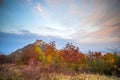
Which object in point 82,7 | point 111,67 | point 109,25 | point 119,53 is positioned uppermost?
point 82,7

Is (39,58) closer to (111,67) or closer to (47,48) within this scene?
(47,48)

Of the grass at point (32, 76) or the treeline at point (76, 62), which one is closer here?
the grass at point (32, 76)

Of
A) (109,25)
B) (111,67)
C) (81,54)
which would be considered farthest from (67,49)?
(109,25)

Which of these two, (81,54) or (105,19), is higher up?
(105,19)

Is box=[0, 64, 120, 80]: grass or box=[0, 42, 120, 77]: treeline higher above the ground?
box=[0, 42, 120, 77]: treeline

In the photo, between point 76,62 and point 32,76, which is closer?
point 32,76

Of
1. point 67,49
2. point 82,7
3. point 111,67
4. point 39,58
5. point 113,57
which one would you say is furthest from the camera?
point 39,58

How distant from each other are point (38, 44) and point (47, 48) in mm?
2742

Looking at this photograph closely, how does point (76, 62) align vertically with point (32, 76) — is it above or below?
above

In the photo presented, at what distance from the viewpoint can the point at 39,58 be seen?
37.5ft

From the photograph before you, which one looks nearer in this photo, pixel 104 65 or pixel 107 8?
pixel 107 8

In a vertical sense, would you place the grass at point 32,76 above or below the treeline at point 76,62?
below

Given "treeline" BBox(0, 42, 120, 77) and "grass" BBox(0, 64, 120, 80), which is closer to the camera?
"grass" BBox(0, 64, 120, 80)

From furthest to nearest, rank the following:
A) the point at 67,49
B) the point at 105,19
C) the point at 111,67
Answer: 1. the point at 67,49
2. the point at 111,67
3. the point at 105,19
